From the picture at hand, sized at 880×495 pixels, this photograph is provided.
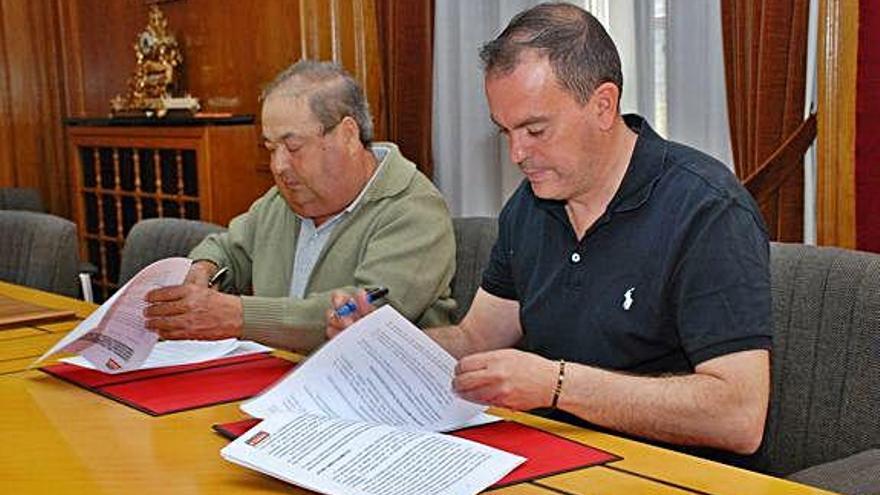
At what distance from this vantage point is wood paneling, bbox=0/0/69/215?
6.26 meters

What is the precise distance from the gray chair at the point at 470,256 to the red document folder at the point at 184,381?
0.66m

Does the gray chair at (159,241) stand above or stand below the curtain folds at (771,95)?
below

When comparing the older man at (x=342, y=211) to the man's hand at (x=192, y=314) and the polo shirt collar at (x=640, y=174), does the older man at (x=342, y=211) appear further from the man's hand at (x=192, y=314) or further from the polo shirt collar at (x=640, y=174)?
the polo shirt collar at (x=640, y=174)

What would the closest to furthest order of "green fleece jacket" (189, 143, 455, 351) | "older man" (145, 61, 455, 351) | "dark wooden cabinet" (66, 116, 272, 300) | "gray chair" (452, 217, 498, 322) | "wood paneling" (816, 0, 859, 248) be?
"green fleece jacket" (189, 143, 455, 351) < "older man" (145, 61, 455, 351) < "wood paneling" (816, 0, 859, 248) < "gray chair" (452, 217, 498, 322) < "dark wooden cabinet" (66, 116, 272, 300)

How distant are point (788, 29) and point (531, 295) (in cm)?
114

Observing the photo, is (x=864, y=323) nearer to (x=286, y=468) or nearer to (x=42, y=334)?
(x=286, y=468)

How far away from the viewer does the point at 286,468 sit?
1.44m

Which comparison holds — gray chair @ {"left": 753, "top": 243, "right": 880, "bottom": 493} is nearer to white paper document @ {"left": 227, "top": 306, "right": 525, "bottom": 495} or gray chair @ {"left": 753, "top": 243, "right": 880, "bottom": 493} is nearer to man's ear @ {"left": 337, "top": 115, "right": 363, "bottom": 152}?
white paper document @ {"left": 227, "top": 306, "right": 525, "bottom": 495}

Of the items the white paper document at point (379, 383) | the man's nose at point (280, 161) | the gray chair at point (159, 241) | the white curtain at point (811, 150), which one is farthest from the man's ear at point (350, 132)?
the white curtain at point (811, 150)

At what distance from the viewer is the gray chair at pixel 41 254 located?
131 inches

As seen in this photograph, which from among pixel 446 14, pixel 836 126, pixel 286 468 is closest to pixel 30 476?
pixel 286 468

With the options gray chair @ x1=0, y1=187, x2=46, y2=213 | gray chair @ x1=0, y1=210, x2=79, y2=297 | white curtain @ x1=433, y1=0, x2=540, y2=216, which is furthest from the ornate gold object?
gray chair @ x1=0, y1=210, x2=79, y2=297

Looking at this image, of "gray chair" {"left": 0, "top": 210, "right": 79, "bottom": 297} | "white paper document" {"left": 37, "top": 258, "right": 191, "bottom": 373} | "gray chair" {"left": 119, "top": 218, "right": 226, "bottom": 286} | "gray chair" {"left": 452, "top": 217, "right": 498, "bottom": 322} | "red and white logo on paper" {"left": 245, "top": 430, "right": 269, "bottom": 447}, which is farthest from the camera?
"gray chair" {"left": 0, "top": 210, "right": 79, "bottom": 297}

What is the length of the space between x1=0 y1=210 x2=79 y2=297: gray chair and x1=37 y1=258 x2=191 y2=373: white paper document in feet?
4.18
